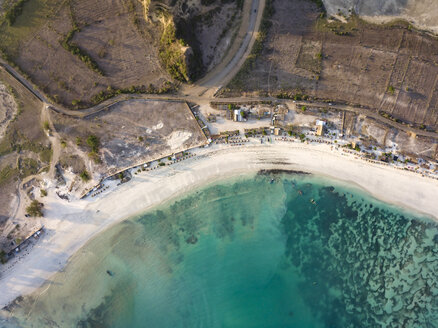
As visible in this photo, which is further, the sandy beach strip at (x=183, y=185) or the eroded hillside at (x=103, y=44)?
the sandy beach strip at (x=183, y=185)

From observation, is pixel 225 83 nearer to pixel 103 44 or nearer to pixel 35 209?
pixel 103 44

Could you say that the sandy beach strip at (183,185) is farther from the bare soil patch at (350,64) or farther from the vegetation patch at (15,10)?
the vegetation patch at (15,10)

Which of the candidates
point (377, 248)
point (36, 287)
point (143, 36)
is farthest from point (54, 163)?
point (377, 248)

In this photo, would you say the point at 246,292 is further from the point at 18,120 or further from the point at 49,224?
the point at 18,120

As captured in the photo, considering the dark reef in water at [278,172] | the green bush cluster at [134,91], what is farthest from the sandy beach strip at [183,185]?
the green bush cluster at [134,91]

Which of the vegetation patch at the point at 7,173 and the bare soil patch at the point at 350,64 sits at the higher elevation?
the bare soil patch at the point at 350,64

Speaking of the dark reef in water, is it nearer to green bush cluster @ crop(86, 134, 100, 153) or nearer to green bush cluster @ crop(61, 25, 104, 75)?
green bush cluster @ crop(86, 134, 100, 153)
